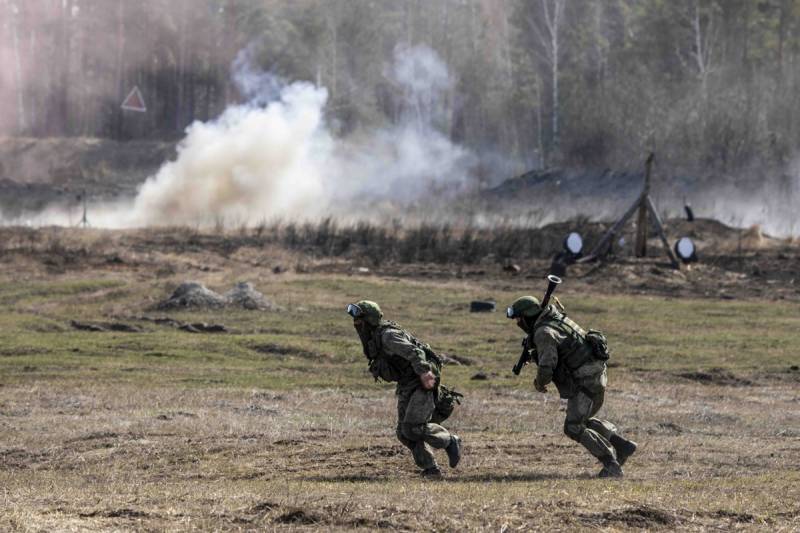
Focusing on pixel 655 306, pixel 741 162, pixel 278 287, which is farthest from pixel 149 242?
pixel 741 162

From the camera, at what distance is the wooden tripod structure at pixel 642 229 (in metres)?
41.9

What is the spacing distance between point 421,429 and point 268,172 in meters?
47.7

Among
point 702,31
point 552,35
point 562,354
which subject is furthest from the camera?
point 552,35

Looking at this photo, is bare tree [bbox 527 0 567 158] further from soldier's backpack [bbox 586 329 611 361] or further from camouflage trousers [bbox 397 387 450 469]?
camouflage trousers [bbox 397 387 450 469]

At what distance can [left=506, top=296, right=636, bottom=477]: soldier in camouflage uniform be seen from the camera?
1341 centimetres

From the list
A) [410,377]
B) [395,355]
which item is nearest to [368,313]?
[395,355]

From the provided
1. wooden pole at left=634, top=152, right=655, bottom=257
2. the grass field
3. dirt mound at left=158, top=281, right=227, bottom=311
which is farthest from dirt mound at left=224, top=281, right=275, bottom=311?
wooden pole at left=634, top=152, right=655, bottom=257

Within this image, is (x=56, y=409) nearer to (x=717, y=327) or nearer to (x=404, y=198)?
(x=717, y=327)

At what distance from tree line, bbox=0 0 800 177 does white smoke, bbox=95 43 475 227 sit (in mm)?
4295

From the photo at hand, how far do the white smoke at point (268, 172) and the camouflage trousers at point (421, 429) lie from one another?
4065cm

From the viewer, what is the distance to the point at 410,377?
542 inches

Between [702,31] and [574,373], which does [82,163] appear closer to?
[702,31]

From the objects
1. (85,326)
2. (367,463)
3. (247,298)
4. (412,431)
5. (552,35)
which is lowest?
(85,326)

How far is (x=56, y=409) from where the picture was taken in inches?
772
